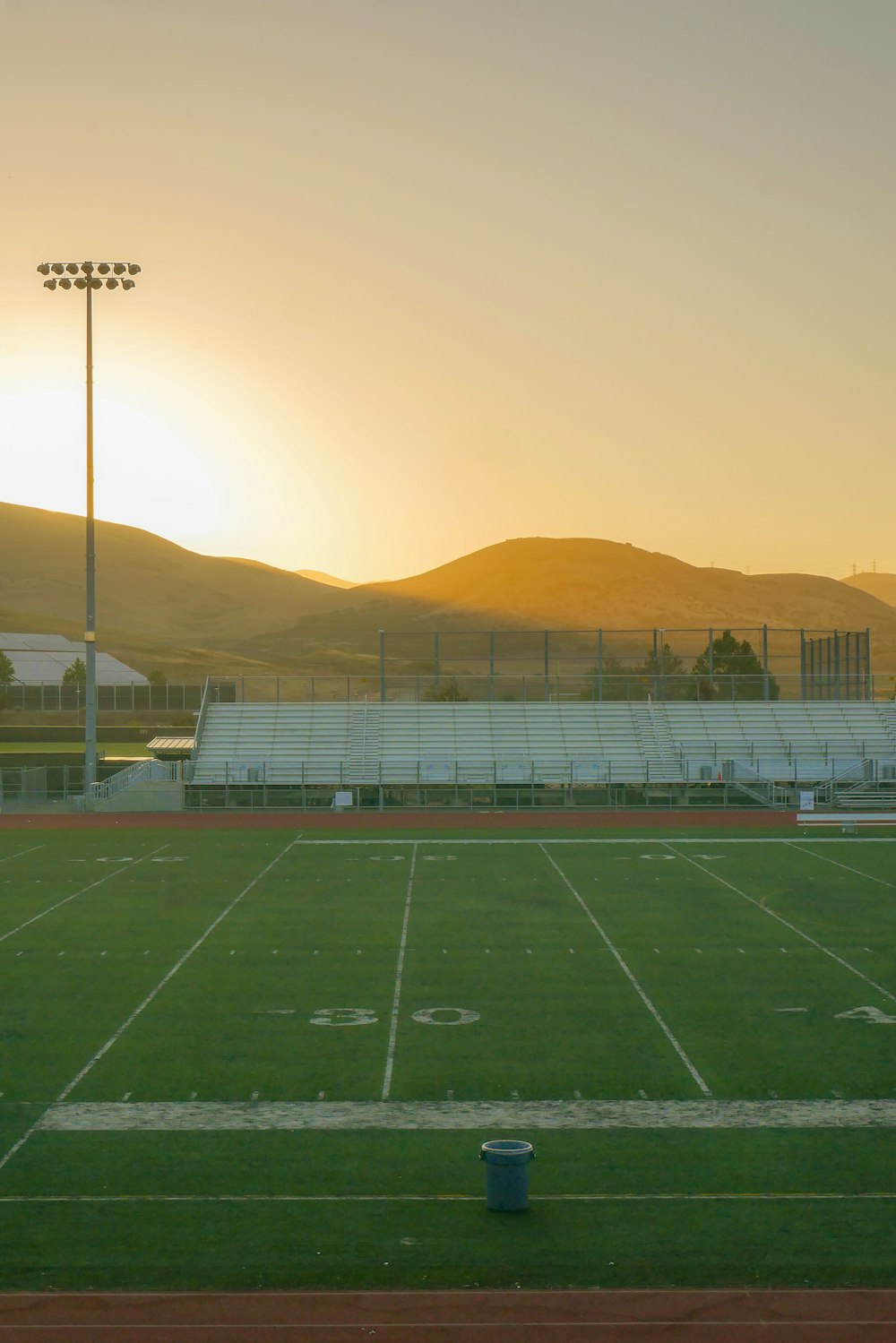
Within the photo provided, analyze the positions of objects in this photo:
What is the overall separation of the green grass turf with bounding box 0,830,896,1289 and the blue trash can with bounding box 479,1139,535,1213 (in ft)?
0.35

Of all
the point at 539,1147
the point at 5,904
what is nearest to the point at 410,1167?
the point at 539,1147

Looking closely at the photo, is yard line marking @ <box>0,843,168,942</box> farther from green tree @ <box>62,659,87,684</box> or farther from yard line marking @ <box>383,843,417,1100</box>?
green tree @ <box>62,659,87,684</box>

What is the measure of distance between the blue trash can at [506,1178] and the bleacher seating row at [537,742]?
33628 millimetres

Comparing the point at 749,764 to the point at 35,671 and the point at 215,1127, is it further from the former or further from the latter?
the point at 35,671

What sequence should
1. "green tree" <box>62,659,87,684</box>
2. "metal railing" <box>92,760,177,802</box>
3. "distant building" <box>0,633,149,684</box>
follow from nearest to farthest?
"metal railing" <box>92,760,177,802</box>, "green tree" <box>62,659,87,684</box>, "distant building" <box>0,633,149,684</box>

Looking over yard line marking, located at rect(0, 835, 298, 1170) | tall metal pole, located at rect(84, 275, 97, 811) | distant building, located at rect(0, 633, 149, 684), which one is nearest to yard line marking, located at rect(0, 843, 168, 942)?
yard line marking, located at rect(0, 835, 298, 1170)

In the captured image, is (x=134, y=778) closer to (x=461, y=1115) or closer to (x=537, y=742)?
(x=537, y=742)

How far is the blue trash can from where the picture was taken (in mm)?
10711

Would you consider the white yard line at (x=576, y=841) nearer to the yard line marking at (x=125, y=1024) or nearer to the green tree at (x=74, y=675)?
the yard line marking at (x=125, y=1024)

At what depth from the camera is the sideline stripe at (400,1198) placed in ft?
36.1

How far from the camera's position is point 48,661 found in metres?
142

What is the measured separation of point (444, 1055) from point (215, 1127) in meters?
3.12

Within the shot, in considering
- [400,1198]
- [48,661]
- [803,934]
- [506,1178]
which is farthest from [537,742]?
[48,661]

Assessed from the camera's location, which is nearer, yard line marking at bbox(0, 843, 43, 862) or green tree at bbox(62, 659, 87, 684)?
yard line marking at bbox(0, 843, 43, 862)
